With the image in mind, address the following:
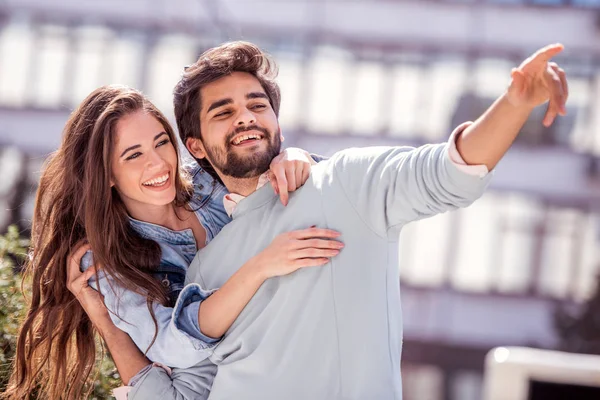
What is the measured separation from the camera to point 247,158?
2.01 meters

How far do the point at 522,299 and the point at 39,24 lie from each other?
24.1ft

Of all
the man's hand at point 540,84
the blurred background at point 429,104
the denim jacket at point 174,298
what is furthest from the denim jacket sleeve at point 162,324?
the blurred background at point 429,104

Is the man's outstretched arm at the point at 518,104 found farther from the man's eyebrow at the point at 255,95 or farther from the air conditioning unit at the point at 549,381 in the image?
the man's eyebrow at the point at 255,95

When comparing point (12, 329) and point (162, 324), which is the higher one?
point (162, 324)

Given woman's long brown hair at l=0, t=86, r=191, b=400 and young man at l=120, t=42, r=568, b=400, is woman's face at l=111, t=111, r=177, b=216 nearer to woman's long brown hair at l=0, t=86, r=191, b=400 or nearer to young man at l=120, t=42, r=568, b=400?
woman's long brown hair at l=0, t=86, r=191, b=400

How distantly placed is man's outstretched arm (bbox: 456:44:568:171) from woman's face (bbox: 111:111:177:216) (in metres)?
0.91

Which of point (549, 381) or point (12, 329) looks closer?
point (549, 381)

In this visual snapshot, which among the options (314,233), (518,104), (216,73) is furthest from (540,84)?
(216,73)

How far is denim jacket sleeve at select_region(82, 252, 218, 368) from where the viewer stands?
1.92 metres

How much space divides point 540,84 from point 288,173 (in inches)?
24.7

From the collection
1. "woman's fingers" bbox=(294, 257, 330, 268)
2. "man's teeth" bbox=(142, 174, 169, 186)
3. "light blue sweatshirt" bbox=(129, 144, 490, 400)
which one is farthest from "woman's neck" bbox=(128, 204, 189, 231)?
"woman's fingers" bbox=(294, 257, 330, 268)

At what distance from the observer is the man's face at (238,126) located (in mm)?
2014

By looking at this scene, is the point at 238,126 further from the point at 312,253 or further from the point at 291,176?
the point at 312,253

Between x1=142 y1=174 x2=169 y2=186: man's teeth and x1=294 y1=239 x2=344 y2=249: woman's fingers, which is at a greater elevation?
x1=142 y1=174 x2=169 y2=186: man's teeth
